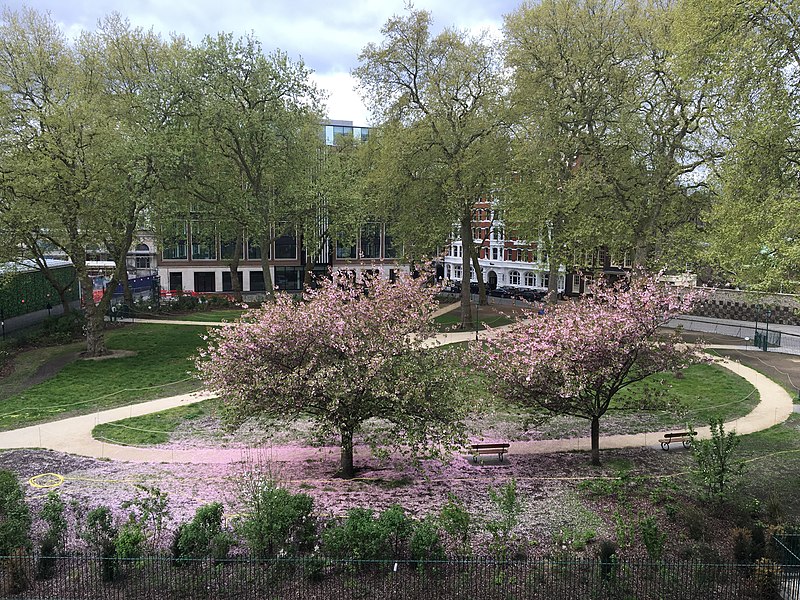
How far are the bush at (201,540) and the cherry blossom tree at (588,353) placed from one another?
27.9ft

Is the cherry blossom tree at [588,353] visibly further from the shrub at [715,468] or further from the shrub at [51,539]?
the shrub at [51,539]

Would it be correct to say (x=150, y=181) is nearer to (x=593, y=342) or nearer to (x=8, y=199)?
(x=8, y=199)

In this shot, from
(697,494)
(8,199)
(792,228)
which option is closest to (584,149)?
(792,228)

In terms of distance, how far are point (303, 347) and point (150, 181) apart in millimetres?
20512

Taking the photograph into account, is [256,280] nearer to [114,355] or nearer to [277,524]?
[114,355]

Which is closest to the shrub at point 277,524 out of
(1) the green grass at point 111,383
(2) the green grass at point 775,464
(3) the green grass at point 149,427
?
(3) the green grass at point 149,427

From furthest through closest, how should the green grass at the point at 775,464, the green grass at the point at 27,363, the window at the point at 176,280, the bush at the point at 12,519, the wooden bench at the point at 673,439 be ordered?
the window at the point at 176,280
the green grass at the point at 27,363
the wooden bench at the point at 673,439
the green grass at the point at 775,464
the bush at the point at 12,519

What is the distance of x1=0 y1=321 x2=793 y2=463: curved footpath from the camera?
18.4 meters

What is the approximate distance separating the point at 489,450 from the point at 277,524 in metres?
8.04

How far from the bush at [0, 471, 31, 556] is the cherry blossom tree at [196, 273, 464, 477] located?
4.94 m

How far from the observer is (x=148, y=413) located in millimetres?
22922

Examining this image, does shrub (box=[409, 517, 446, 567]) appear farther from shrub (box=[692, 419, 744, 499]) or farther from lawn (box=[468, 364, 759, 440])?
shrub (box=[692, 419, 744, 499])

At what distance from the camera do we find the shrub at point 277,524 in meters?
11.9

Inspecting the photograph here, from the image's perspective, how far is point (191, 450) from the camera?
18906mm
